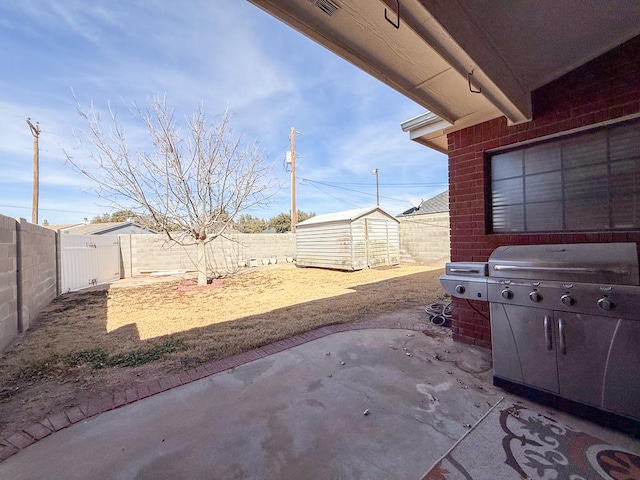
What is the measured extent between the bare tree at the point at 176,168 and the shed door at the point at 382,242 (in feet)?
19.7

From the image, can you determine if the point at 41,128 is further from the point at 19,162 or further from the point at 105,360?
the point at 105,360

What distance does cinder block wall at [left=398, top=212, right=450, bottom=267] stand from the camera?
13.1 metres

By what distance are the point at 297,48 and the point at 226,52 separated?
5.80 feet

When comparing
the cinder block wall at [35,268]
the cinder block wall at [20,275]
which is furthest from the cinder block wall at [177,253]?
the cinder block wall at [20,275]

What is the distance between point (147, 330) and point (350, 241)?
8.69 metres

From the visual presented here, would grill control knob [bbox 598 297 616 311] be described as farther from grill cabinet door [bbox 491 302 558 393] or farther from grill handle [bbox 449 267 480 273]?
grill handle [bbox 449 267 480 273]

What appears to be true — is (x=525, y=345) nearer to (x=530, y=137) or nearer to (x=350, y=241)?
(x=530, y=137)

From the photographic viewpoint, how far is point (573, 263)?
2.01 metres

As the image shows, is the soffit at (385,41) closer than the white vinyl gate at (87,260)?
Yes

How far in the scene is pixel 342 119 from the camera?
1484 cm

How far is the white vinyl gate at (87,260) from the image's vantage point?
857cm

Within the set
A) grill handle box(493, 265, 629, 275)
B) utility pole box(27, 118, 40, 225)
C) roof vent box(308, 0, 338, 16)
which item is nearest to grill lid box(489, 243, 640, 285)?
grill handle box(493, 265, 629, 275)

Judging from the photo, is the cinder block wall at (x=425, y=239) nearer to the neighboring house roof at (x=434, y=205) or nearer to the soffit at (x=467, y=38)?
the neighboring house roof at (x=434, y=205)

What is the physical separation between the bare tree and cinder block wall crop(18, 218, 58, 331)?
236 cm
